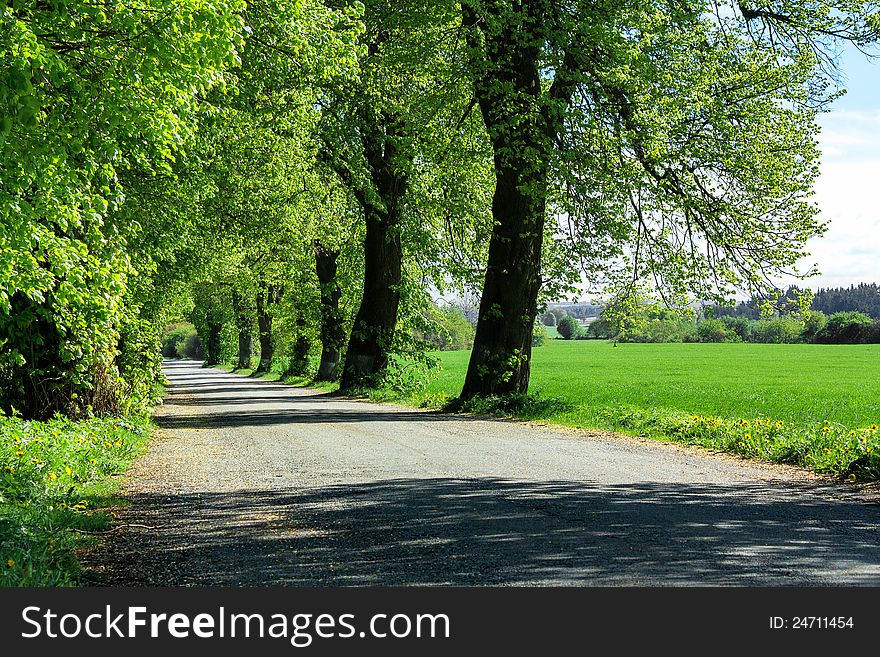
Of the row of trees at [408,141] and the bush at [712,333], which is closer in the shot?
the row of trees at [408,141]

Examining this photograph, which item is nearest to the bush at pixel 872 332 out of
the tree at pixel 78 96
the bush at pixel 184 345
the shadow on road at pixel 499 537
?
the shadow on road at pixel 499 537

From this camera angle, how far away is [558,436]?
1462cm

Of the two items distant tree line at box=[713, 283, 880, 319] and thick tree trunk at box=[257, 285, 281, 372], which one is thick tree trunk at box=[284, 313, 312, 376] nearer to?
thick tree trunk at box=[257, 285, 281, 372]

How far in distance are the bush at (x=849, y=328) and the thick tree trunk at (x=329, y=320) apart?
66.6 meters

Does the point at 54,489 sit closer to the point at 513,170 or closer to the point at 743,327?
the point at 513,170

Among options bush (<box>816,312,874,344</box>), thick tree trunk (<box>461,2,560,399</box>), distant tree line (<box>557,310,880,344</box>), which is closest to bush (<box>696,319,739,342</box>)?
distant tree line (<box>557,310,880,344</box>)

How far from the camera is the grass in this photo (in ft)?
19.0

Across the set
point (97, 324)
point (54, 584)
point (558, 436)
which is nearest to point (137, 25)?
point (54, 584)

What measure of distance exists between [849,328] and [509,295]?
7863 centimetres

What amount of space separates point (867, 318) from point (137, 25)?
301ft

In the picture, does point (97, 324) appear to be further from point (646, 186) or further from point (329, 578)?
point (646, 186)

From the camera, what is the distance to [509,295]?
782 inches

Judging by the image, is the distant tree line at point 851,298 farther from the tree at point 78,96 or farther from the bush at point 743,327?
the tree at point 78,96

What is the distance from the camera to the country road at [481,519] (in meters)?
5.67
